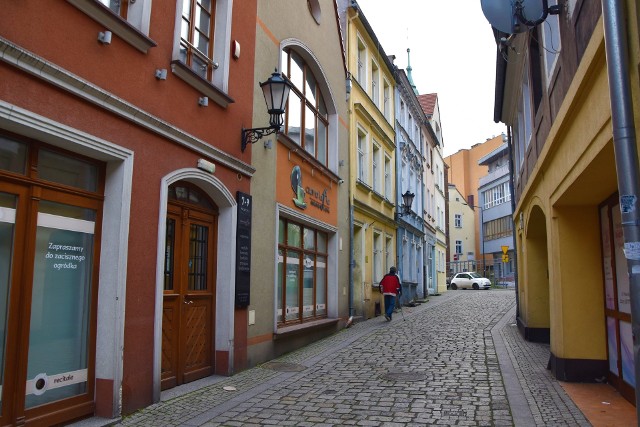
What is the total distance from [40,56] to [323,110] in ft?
31.2

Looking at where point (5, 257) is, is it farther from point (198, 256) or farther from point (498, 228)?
point (498, 228)

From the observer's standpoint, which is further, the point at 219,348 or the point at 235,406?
the point at 219,348

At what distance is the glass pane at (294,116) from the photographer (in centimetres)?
1156

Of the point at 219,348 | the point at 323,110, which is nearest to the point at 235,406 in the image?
the point at 219,348

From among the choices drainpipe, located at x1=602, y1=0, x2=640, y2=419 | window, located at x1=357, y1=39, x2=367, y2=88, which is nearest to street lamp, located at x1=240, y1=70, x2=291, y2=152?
drainpipe, located at x1=602, y1=0, x2=640, y2=419

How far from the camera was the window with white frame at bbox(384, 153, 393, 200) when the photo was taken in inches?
815

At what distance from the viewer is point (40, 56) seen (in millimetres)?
4988

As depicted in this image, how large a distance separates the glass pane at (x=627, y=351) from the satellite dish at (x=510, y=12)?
12.6ft

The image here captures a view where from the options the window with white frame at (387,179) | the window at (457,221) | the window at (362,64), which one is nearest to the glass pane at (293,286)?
the window at (362,64)

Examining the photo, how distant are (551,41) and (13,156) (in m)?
7.45

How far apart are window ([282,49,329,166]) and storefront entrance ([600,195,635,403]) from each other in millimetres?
6287

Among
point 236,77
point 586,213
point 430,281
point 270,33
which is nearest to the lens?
point 586,213

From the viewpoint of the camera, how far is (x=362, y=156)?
58.0 ft

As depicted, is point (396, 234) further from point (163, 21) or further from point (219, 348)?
point (163, 21)
